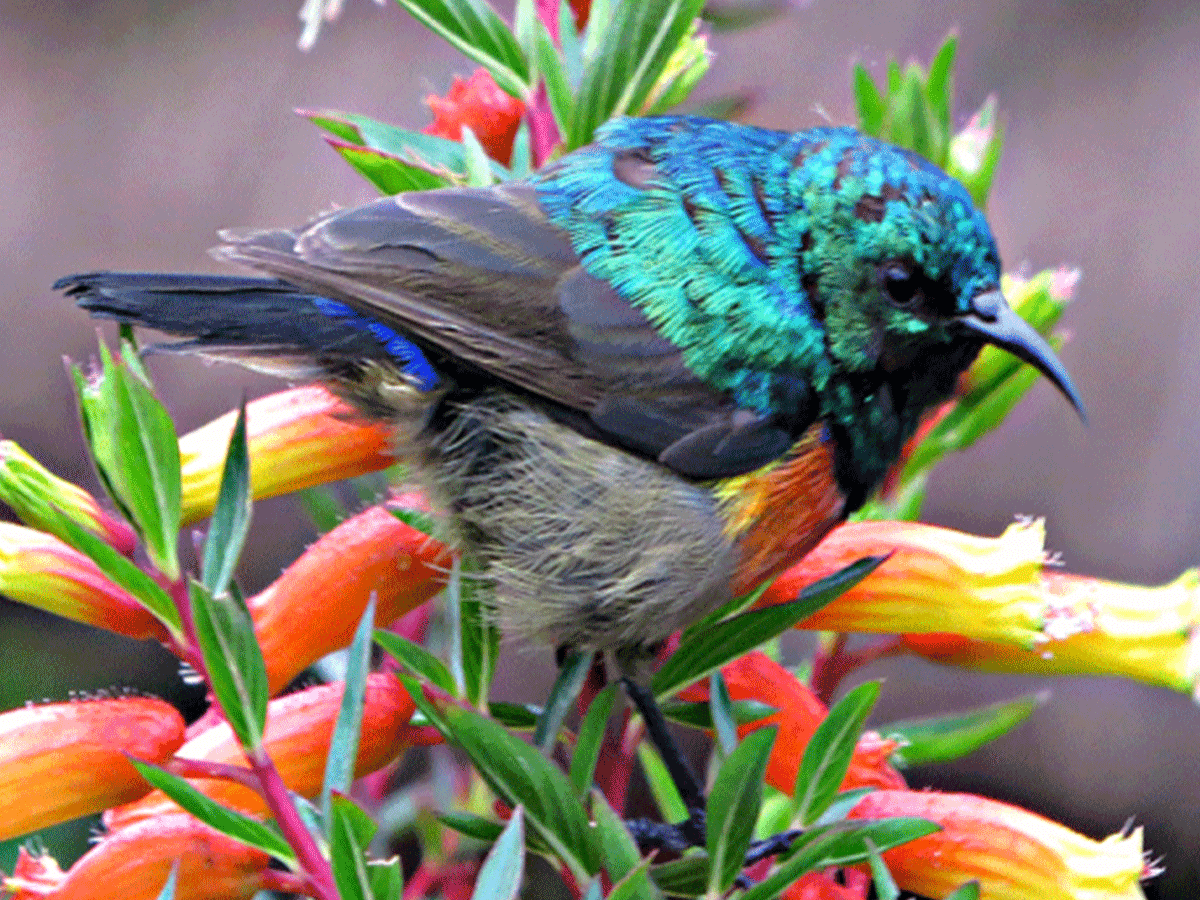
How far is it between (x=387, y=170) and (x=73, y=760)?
0.55 m

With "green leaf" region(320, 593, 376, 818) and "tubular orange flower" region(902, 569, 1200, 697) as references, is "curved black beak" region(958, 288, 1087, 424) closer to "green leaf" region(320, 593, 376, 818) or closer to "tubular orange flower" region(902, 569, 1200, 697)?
"tubular orange flower" region(902, 569, 1200, 697)

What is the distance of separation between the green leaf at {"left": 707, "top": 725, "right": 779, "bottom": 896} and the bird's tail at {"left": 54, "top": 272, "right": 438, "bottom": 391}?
542 mm

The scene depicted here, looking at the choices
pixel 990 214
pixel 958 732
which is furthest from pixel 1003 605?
pixel 990 214

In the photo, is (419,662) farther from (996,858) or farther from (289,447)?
(996,858)

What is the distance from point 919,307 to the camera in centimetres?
142

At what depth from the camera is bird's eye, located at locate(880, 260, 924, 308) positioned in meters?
1.41

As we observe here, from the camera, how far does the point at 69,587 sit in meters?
1.02

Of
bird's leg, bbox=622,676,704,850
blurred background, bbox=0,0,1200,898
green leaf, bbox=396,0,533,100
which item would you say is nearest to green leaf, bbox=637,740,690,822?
bird's leg, bbox=622,676,704,850

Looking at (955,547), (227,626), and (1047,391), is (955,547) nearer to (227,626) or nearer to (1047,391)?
(227,626)

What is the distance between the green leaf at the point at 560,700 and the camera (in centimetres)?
110

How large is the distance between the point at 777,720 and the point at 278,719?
41cm

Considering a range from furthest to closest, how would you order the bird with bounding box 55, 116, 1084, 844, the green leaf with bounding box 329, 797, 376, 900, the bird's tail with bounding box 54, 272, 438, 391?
the bird with bounding box 55, 116, 1084, 844, the bird's tail with bounding box 54, 272, 438, 391, the green leaf with bounding box 329, 797, 376, 900

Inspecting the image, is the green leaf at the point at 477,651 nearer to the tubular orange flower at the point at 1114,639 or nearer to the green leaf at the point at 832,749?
the green leaf at the point at 832,749

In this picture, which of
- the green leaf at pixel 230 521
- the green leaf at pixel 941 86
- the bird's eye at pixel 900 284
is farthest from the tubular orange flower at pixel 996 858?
the green leaf at pixel 941 86
